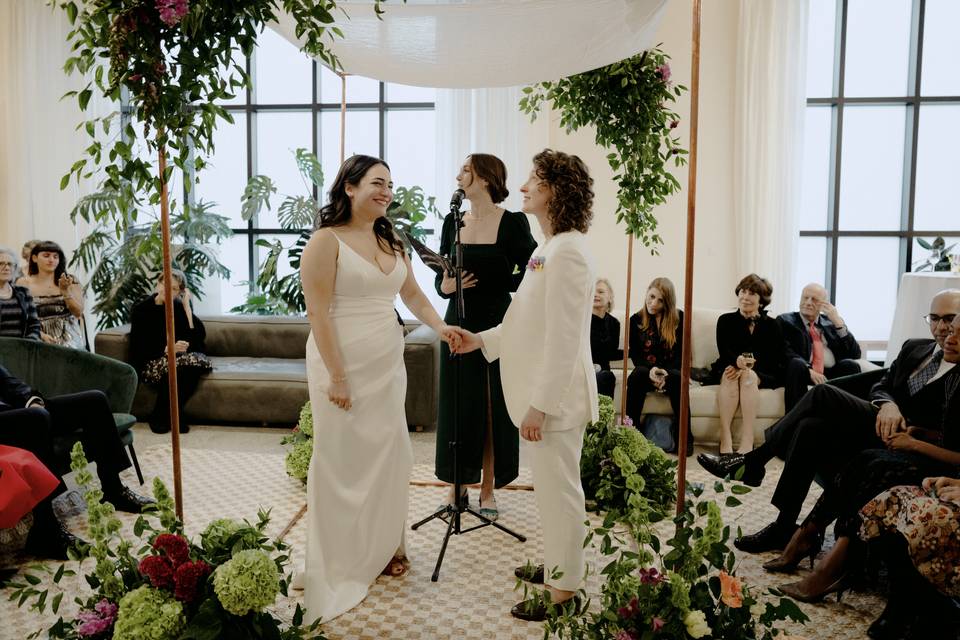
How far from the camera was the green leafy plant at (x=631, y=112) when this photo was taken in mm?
4191

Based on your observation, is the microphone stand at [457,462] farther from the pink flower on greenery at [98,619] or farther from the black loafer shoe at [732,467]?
the pink flower on greenery at [98,619]

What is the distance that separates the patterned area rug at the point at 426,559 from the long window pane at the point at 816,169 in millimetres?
3573

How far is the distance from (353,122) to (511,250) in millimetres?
5147

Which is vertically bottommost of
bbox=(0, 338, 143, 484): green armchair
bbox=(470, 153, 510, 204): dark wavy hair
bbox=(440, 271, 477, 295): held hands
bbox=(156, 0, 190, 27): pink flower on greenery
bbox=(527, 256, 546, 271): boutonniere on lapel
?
bbox=(0, 338, 143, 484): green armchair

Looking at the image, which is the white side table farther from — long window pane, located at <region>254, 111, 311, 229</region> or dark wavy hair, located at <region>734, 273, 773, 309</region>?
long window pane, located at <region>254, 111, 311, 229</region>

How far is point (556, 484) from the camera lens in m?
2.70

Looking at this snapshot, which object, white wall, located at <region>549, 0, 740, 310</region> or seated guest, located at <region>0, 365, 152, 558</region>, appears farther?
white wall, located at <region>549, 0, 740, 310</region>

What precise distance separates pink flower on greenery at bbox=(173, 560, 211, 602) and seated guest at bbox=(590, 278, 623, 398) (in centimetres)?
367

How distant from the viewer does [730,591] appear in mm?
2021

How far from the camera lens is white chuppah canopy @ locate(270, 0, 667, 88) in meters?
3.29

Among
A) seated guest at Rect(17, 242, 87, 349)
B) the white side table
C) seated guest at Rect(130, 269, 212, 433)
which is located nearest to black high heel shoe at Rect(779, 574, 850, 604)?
the white side table

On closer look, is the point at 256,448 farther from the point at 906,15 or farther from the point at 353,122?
the point at 906,15

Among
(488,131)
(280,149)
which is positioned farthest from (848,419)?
(280,149)

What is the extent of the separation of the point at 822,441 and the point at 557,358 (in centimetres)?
153
